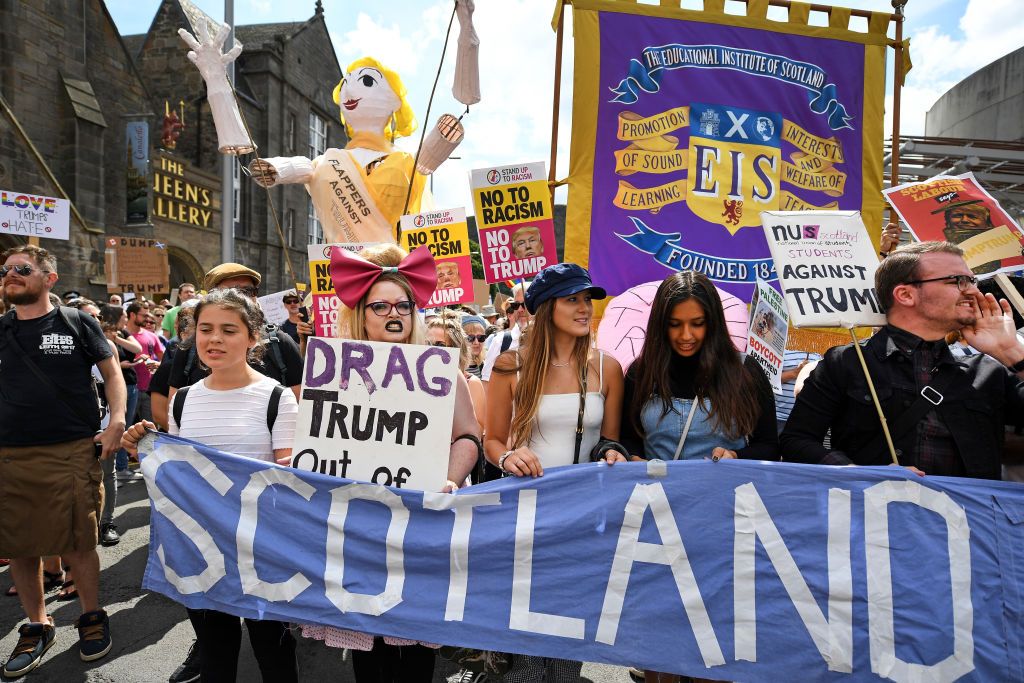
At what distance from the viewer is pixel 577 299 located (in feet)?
8.80

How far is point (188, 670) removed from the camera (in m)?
3.13

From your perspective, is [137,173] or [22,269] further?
[137,173]

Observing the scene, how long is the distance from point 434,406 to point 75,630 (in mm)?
2924

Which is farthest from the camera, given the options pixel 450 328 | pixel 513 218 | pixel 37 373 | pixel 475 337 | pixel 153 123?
pixel 153 123

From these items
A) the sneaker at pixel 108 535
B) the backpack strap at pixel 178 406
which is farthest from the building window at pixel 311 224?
the backpack strap at pixel 178 406

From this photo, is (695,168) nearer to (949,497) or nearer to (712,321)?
(712,321)

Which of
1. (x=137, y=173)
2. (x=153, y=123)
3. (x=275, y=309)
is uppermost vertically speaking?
(x=153, y=123)

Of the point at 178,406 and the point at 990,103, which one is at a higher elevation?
the point at 990,103

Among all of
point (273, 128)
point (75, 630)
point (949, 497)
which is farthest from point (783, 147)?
point (273, 128)

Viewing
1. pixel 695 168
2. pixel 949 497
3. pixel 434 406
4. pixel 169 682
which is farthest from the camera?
pixel 695 168

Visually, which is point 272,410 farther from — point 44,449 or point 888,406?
point 888,406

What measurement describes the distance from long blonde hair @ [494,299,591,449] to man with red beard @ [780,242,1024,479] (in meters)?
0.88

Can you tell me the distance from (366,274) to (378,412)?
1.76 ft

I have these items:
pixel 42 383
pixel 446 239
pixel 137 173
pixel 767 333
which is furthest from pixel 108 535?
pixel 137 173
